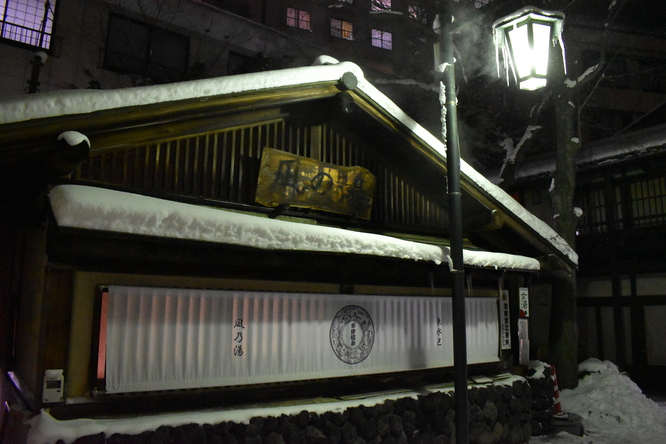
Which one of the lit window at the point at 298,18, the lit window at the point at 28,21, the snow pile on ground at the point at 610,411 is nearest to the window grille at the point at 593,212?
the snow pile on ground at the point at 610,411

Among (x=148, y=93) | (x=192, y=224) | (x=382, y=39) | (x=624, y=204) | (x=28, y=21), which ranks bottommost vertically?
(x=192, y=224)

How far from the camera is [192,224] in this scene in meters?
6.31

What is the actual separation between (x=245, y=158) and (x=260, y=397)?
424 centimetres

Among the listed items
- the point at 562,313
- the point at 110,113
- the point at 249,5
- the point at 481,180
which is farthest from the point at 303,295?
the point at 249,5

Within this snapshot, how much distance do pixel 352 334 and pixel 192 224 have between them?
408 cm

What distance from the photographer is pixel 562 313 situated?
13.8 m

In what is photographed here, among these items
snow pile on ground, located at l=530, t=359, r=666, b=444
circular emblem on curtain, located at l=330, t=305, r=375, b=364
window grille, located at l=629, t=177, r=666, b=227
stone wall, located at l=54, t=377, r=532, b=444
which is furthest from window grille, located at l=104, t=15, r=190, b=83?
window grille, located at l=629, t=177, r=666, b=227

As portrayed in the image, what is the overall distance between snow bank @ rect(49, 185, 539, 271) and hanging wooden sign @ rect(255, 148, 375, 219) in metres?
1.54

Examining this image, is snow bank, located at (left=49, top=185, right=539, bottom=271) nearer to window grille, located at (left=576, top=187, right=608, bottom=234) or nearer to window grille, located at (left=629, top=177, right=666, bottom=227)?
window grille, located at (left=629, top=177, right=666, bottom=227)

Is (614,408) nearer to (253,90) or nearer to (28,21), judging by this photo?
(253,90)

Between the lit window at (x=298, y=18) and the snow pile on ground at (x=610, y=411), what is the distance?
88.9 ft

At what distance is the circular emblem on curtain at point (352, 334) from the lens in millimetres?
8695

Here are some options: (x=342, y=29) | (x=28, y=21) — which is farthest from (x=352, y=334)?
(x=342, y=29)

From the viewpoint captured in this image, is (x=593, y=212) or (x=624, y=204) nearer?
(x=624, y=204)
